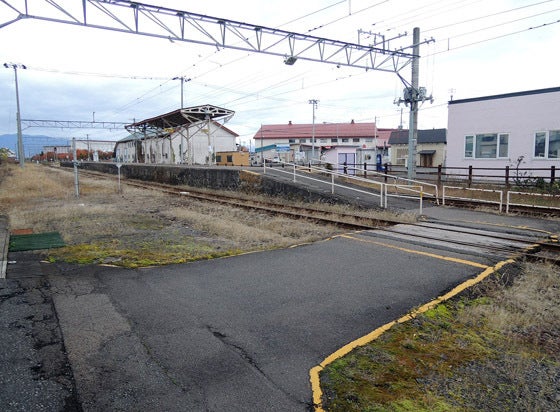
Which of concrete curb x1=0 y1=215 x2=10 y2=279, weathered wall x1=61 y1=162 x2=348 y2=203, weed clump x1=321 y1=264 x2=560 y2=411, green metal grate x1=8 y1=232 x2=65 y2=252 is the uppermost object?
weathered wall x1=61 y1=162 x2=348 y2=203

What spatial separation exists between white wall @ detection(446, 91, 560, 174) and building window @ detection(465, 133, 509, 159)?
200 mm

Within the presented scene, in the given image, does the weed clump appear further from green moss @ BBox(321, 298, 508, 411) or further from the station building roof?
the station building roof

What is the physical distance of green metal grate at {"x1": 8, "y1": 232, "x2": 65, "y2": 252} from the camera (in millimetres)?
8586

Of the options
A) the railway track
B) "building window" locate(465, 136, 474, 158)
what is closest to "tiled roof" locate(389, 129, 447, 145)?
"building window" locate(465, 136, 474, 158)

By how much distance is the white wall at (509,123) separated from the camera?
1922cm

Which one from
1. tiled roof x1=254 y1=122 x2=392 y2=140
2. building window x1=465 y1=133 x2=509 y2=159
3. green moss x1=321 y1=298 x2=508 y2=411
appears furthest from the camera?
tiled roof x1=254 y1=122 x2=392 y2=140

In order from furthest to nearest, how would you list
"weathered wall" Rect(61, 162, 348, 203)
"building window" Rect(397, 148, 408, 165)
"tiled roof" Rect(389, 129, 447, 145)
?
"building window" Rect(397, 148, 408, 165), "tiled roof" Rect(389, 129, 447, 145), "weathered wall" Rect(61, 162, 348, 203)

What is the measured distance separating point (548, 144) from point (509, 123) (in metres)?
2.23

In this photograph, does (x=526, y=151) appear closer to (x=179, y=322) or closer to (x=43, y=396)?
(x=179, y=322)

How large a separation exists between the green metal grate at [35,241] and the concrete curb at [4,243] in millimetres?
105

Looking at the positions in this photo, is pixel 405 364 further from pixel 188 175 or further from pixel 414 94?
pixel 188 175

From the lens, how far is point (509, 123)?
813 inches

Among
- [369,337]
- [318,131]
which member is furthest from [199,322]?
[318,131]

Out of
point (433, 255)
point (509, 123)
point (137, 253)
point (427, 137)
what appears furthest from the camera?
point (427, 137)
